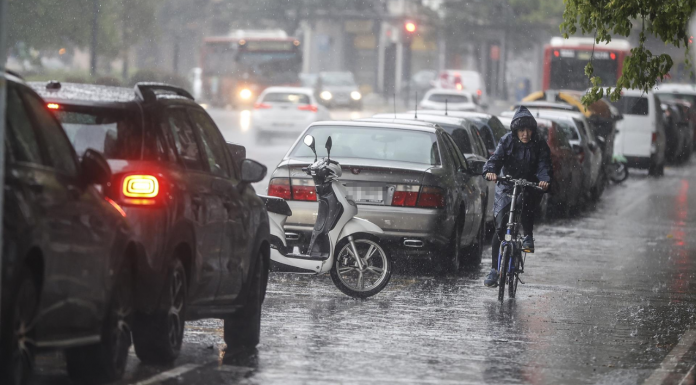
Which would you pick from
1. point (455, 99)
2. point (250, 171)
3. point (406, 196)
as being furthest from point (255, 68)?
point (250, 171)

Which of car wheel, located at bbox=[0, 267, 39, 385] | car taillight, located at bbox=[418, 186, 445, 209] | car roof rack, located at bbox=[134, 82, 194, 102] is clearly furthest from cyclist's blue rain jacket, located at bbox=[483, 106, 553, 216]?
car wheel, located at bbox=[0, 267, 39, 385]

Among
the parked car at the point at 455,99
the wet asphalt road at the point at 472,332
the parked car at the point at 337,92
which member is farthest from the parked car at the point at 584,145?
the parked car at the point at 337,92

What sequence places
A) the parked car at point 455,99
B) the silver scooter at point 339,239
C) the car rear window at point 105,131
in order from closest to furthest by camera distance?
the car rear window at point 105,131 < the silver scooter at point 339,239 < the parked car at point 455,99

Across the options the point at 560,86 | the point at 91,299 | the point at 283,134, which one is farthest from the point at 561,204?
the point at 560,86

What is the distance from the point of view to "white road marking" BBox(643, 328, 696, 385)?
8195 millimetres

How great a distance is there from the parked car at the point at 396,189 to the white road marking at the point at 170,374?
13.8 ft

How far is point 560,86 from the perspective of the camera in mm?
51719

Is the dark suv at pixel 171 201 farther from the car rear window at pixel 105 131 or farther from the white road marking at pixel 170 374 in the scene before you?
the white road marking at pixel 170 374

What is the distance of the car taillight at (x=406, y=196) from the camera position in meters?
12.7

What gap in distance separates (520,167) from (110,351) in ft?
19.8

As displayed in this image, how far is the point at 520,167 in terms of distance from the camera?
12.5 metres

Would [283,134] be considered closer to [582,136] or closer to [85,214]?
[582,136]

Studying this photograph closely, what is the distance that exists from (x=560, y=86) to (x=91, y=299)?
151 feet

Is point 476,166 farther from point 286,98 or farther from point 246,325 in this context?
point 286,98
